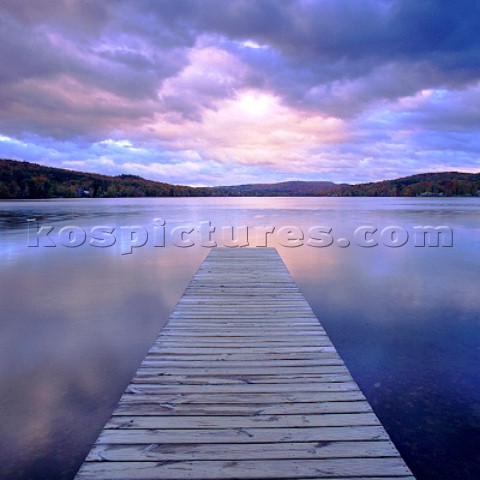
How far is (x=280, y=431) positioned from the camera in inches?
92.9

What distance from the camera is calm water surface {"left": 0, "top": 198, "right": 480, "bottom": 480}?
3012 millimetres

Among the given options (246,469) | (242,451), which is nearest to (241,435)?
(242,451)

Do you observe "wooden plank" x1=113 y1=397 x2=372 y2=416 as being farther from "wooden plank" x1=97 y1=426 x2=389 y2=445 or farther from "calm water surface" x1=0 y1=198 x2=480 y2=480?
"calm water surface" x1=0 y1=198 x2=480 y2=480

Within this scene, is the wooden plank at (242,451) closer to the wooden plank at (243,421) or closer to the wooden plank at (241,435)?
the wooden plank at (241,435)

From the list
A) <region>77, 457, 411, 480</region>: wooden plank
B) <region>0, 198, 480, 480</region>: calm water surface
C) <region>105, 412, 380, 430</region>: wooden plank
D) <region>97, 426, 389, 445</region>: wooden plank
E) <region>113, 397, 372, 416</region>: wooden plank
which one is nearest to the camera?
<region>77, 457, 411, 480</region>: wooden plank

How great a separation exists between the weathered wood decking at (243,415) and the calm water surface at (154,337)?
0.75 metres

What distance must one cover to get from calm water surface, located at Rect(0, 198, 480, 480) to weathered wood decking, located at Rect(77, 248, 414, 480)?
75 centimetres

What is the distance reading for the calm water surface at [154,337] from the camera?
3.01 m

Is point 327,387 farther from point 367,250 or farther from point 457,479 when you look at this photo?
point 367,250

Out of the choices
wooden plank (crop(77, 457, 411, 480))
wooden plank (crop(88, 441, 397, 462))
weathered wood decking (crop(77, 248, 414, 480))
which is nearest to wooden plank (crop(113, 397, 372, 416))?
weathered wood decking (crop(77, 248, 414, 480))

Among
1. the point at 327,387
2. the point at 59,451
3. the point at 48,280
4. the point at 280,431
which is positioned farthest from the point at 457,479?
the point at 48,280

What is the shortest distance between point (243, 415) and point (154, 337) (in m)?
3.07

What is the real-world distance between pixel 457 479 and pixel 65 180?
104m

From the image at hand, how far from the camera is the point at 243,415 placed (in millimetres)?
2533
